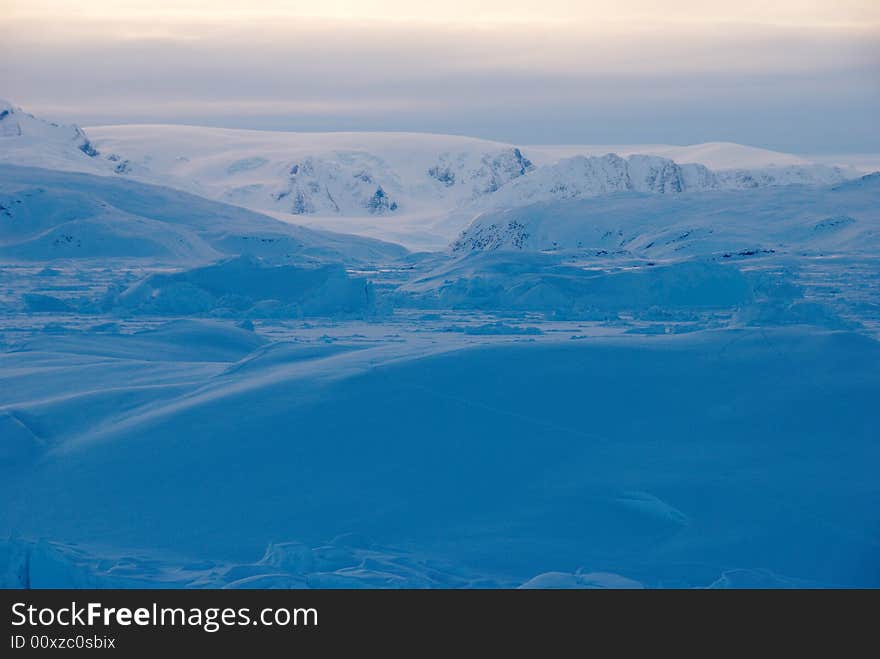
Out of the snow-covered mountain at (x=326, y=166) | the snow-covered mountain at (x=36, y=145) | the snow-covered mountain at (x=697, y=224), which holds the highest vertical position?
the snow-covered mountain at (x=326, y=166)

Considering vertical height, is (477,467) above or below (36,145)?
below

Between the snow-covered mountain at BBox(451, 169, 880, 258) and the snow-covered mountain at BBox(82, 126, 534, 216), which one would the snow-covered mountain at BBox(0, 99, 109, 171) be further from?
the snow-covered mountain at BBox(451, 169, 880, 258)

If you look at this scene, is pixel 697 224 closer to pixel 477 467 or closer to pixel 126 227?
pixel 126 227

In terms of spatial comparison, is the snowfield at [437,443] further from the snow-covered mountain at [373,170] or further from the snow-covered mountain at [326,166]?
the snow-covered mountain at [326,166]

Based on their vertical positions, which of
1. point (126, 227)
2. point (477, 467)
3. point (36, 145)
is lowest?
point (477, 467)

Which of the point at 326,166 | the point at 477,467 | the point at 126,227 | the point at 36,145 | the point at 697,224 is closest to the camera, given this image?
the point at 477,467

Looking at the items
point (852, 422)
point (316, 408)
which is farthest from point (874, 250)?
point (316, 408)

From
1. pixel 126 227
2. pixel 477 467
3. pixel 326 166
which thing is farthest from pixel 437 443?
pixel 326 166

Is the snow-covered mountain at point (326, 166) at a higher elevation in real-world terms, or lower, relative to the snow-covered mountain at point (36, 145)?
higher

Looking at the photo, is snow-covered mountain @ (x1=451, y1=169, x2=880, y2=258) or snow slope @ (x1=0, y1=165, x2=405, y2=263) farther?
snow slope @ (x1=0, y1=165, x2=405, y2=263)

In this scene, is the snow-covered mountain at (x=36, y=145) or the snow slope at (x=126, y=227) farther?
the snow-covered mountain at (x=36, y=145)

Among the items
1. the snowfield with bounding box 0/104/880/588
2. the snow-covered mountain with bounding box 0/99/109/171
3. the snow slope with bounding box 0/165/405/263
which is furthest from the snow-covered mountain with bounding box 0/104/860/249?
the snowfield with bounding box 0/104/880/588

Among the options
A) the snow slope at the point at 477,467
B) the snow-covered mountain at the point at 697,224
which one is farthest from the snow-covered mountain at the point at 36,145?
the snow slope at the point at 477,467

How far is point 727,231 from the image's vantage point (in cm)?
2300
